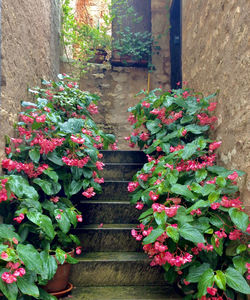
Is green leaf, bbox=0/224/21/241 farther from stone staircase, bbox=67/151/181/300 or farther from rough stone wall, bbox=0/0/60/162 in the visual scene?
stone staircase, bbox=67/151/181/300

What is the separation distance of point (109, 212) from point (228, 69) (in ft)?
4.75

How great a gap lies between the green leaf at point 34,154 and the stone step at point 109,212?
26.9 inches

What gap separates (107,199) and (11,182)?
125 cm

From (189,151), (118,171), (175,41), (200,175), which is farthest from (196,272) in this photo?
(175,41)

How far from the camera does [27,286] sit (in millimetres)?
1394

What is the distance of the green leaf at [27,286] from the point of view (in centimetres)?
137

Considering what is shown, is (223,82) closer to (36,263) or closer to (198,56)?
Result: (198,56)

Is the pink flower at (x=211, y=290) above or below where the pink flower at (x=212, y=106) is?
below

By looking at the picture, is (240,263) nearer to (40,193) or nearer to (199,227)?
(199,227)

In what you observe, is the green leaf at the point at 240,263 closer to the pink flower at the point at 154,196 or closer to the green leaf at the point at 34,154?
the pink flower at the point at 154,196

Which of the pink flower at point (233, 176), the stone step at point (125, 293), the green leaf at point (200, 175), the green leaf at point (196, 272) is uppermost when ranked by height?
the pink flower at point (233, 176)

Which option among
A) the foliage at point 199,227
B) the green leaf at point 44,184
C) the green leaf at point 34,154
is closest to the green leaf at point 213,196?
the foliage at point 199,227

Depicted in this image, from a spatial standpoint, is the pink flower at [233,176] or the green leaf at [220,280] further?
the pink flower at [233,176]

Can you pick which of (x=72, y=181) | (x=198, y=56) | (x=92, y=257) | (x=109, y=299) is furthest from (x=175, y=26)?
(x=109, y=299)
